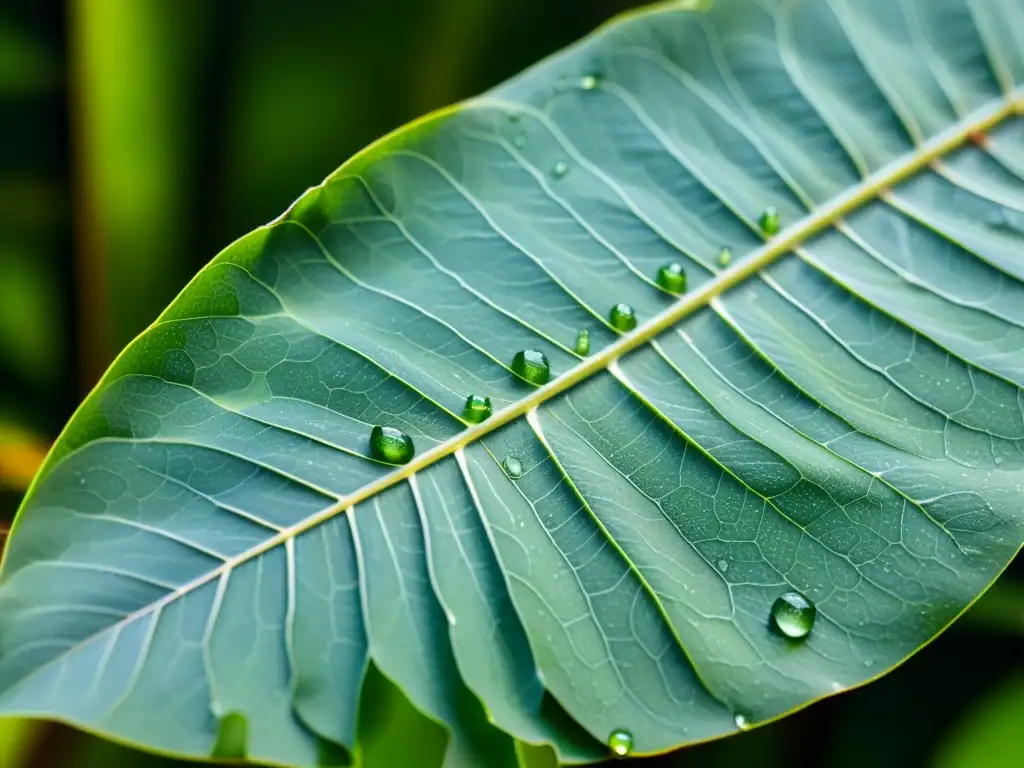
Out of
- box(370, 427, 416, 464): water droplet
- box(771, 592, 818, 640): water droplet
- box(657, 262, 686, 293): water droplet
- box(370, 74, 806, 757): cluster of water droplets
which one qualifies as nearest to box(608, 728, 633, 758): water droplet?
box(370, 74, 806, 757): cluster of water droplets

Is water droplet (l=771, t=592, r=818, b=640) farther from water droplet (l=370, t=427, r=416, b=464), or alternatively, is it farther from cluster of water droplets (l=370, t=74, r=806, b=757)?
water droplet (l=370, t=427, r=416, b=464)

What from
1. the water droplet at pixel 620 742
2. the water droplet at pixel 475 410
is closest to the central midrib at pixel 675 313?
the water droplet at pixel 475 410

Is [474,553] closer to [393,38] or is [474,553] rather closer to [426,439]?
[426,439]

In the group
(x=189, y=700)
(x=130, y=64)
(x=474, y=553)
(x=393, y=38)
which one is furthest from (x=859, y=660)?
(x=130, y=64)

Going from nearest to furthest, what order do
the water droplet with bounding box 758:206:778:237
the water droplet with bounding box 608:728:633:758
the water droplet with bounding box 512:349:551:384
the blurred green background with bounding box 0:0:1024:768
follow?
the water droplet with bounding box 608:728:633:758, the water droplet with bounding box 512:349:551:384, the water droplet with bounding box 758:206:778:237, the blurred green background with bounding box 0:0:1024:768

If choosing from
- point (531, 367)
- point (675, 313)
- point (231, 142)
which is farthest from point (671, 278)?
point (231, 142)

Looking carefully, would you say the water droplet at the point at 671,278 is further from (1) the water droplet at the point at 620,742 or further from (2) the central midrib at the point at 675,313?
(1) the water droplet at the point at 620,742

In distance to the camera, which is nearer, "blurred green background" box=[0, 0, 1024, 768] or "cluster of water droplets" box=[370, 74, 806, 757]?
"cluster of water droplets" box=[370, 74, 806, 757]

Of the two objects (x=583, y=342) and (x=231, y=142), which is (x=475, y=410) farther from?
(x=231, y=142)
